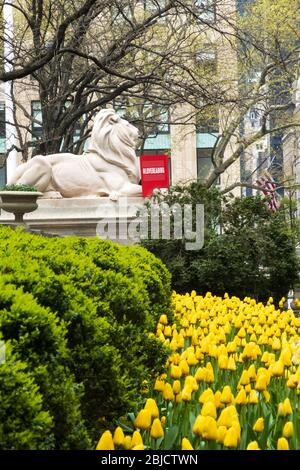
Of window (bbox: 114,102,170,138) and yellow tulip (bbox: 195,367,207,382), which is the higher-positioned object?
window (bbox: 114,102,170,138)

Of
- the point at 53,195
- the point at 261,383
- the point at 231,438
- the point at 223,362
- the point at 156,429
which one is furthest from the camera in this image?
the point at 53,195

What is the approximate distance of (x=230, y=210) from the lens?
11.8 meters

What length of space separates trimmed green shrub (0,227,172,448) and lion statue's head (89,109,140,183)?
8.73 meters

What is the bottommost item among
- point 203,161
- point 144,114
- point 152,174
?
point 152,174

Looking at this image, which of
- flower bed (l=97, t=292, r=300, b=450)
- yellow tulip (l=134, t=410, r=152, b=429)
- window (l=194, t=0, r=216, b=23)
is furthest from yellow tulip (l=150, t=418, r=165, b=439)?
window (l=194, t=0, r=216, b=23)

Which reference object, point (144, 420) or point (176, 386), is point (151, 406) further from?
point (176, 386)

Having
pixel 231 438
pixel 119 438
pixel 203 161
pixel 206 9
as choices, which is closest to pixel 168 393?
pixel 119 438

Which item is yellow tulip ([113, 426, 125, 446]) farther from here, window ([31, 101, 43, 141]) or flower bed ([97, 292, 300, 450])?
window ([31, 101, 43, 141])

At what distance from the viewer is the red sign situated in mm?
13447

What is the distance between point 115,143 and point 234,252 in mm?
4129

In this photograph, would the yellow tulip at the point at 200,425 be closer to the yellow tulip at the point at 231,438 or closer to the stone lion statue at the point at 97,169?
the yellow tulip at the point at 231,438

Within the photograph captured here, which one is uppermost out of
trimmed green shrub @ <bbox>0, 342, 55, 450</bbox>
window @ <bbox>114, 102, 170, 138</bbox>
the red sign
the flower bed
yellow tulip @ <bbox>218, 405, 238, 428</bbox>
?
window @ <bbox>114, 102, 170, 138</bbox>

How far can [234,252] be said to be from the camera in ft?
36.3
